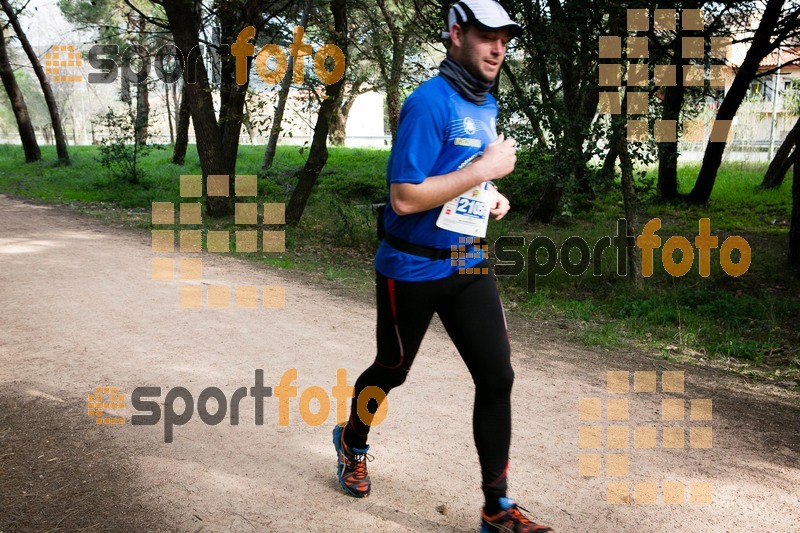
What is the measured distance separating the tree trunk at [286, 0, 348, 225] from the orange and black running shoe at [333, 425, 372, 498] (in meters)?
9.55

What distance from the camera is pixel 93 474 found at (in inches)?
146

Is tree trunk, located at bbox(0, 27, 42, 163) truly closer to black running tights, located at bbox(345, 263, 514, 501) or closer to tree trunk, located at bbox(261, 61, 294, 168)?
tree trunk, located at bbox(261, 61, 294, 168)

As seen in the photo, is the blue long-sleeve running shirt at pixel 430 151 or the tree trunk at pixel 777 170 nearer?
the blue long-sleeve running shirt at pixel 430 151

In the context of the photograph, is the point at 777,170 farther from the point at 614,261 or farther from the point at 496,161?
the point at 496,161

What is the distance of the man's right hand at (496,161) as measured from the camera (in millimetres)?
2840

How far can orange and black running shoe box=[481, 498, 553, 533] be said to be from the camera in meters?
3.02

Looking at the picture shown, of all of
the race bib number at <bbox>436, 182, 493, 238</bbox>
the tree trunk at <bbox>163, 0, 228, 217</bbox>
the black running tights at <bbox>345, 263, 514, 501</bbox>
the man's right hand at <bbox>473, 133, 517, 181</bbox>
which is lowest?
the black running tights at <bbox>345, 263, 514, 501</bbox>

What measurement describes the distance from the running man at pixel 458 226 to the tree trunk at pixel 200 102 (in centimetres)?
1085

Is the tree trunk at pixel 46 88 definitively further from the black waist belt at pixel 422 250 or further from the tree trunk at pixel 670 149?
the black waist belt at pixel 422 250

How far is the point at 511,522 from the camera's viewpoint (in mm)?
3037

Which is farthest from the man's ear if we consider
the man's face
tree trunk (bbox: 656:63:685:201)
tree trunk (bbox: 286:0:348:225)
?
tree trunk (bbox: 286:0:348:225)

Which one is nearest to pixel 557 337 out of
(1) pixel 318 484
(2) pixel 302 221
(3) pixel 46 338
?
(1) pixel 318 484

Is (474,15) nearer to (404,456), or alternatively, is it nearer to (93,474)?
(404,456)

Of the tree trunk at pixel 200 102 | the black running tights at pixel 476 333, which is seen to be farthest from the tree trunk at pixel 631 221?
the tree trunk at pixel 200 102
